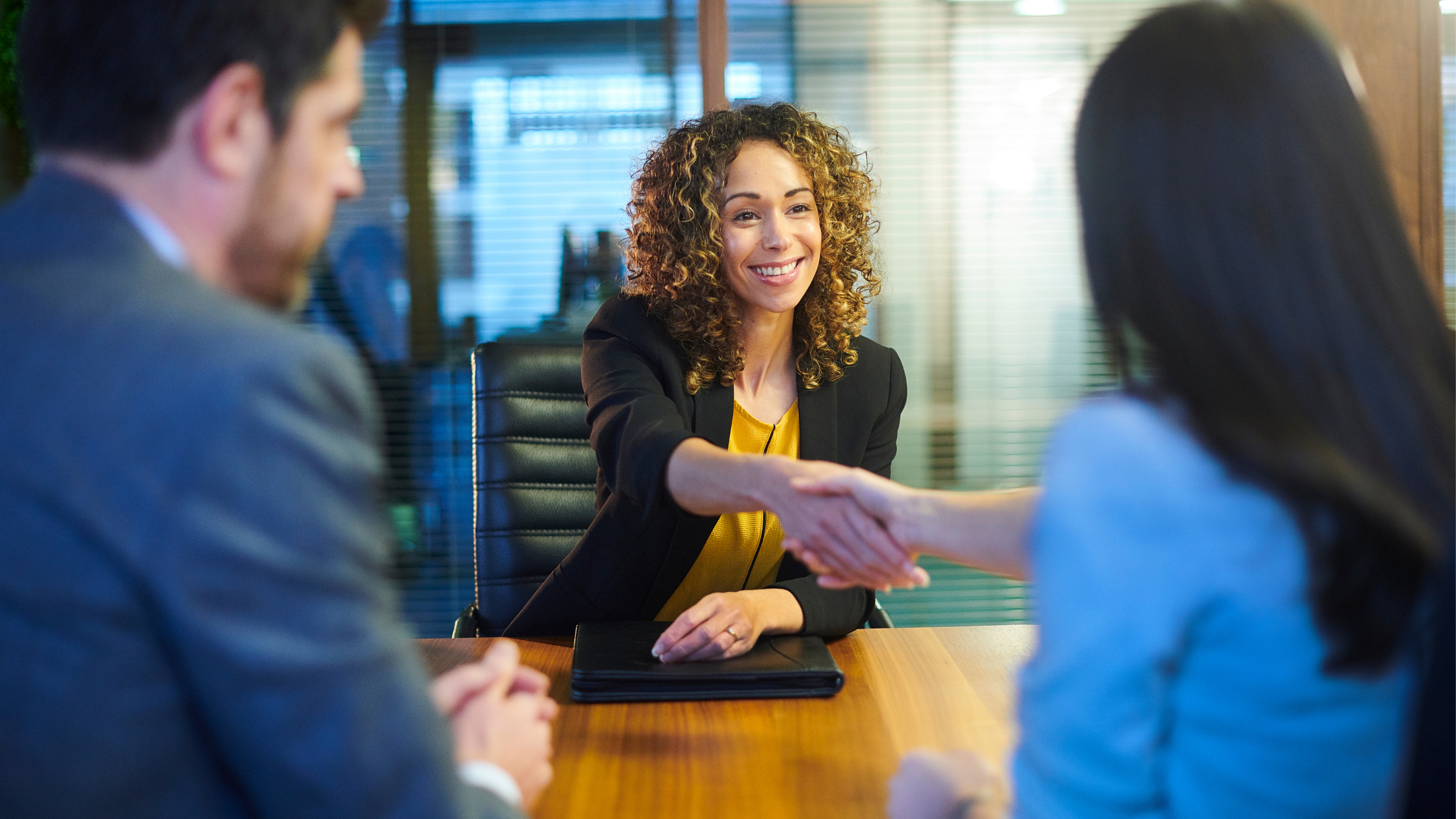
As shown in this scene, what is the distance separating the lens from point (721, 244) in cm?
199

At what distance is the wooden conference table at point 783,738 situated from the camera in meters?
A: 0.99

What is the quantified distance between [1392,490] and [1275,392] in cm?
10

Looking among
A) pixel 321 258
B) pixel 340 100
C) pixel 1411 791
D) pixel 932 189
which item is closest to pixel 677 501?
pixel 340 100

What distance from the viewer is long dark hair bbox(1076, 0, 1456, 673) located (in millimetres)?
637

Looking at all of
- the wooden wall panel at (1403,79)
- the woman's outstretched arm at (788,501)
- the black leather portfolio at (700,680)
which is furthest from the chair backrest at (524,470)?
the wooden wall panel at (1403,79)

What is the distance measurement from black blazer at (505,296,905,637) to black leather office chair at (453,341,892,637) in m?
0.16

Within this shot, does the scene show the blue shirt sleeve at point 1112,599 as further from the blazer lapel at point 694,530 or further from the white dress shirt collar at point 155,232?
the blazer lapel at point 694,530

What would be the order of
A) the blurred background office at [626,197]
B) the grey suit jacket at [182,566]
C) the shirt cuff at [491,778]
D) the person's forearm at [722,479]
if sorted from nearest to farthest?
the grey suit jacket at [182,566]
the shirt cuff at [491,778]
the person's forearm at [722,479]
the blurred background office at [626,197]

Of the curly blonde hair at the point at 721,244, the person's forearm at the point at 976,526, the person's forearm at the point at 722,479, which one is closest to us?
the person's forearm at the point at 976,526

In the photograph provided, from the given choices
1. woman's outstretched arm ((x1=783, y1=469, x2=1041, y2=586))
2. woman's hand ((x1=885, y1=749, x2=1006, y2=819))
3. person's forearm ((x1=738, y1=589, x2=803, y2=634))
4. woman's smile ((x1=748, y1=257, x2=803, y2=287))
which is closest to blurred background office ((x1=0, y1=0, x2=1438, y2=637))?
woman's smile ((x1=748, y1=257, x2=803, y2=287))

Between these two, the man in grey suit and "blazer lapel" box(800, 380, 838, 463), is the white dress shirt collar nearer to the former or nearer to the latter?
the man in grey suit

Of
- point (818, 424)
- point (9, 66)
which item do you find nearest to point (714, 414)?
point (818, 424)

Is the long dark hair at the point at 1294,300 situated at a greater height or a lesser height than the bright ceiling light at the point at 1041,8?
lesser

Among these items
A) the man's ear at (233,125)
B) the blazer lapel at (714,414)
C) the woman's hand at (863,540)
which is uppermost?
the man's ear at (233,125)
